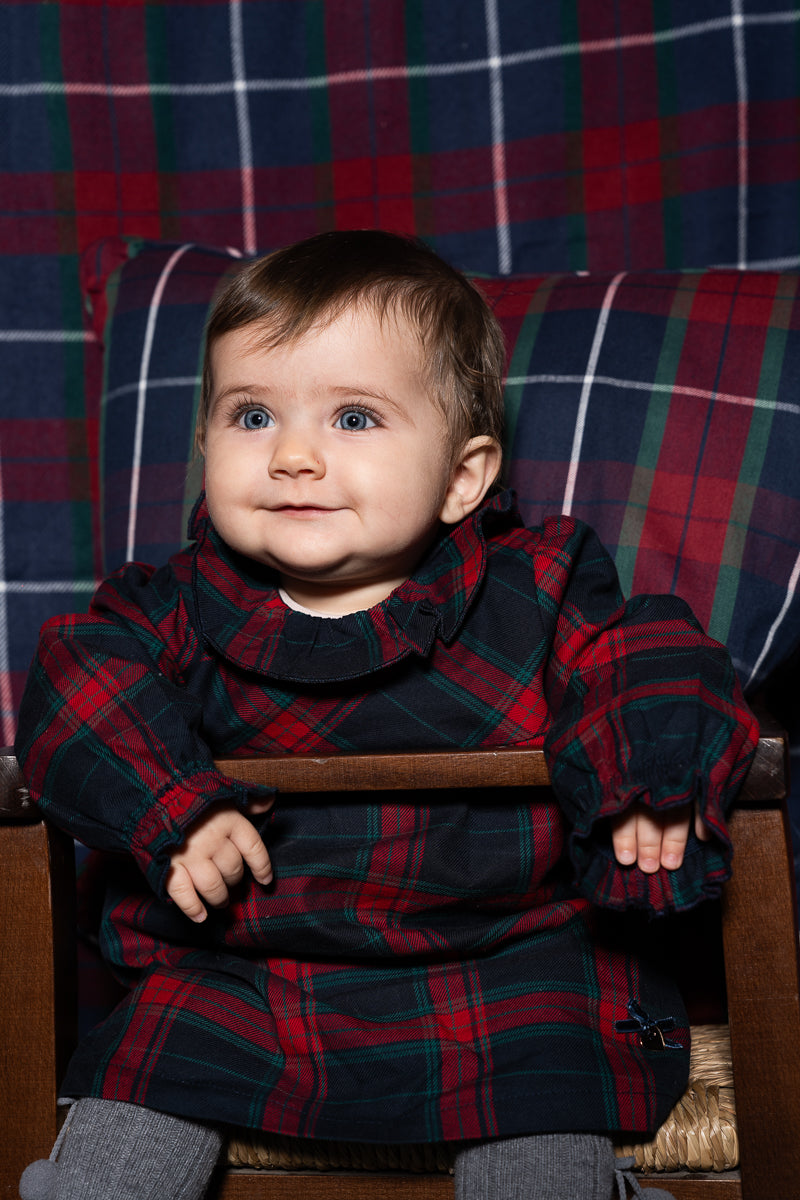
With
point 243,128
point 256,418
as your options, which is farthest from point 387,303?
point 243,128

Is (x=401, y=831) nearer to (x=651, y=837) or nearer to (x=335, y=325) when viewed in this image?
(x=651, y=837)

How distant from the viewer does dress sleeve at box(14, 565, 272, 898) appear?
980 millimetres

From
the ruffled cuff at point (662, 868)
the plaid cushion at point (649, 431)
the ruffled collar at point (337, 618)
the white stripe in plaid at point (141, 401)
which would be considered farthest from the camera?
the white stripe in plaid at point (141, 401)

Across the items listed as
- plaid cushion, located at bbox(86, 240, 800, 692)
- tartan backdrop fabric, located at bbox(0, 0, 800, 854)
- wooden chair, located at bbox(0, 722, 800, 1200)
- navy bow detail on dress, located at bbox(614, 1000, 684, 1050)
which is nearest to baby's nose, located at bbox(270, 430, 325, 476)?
wooden chair, located at bbox(0, 722, 800, 1200)

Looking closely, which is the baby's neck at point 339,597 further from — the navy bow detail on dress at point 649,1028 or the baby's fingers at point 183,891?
the navy bow detail on dress at point 649,1028

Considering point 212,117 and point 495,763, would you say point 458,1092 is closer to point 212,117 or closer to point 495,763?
point 495,763

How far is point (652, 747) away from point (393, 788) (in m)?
0.20

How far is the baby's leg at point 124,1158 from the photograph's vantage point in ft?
3.18

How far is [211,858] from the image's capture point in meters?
1.01

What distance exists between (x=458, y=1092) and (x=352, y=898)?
0.19 meters

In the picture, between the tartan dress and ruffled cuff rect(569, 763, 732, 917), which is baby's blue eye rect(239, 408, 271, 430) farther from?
ruffled cuff rect(569, 763, 732, 917)

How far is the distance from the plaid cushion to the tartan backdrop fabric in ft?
0.92

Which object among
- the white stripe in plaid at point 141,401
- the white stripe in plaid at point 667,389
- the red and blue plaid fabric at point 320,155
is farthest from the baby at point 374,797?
the red and blue plaid fabric at point 320,155

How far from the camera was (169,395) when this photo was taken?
1.50m
